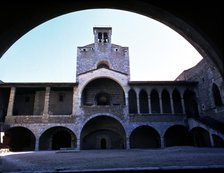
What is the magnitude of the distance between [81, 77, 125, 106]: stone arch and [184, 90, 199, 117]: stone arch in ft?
25.9

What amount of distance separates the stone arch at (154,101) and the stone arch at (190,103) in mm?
3455

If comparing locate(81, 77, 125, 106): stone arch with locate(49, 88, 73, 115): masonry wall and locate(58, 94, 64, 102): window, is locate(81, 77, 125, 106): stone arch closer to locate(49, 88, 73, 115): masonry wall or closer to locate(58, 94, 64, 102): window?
locate(49, 88, 73, 115): masonry wall

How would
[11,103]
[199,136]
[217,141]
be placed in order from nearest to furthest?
[217,141] < [11,103] < [199,136]

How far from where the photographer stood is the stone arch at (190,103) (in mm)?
21703

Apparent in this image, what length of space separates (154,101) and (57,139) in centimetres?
1268

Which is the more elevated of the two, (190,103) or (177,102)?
(177,102)

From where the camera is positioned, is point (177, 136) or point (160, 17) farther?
point (177, 136)

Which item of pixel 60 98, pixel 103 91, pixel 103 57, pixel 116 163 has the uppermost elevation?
pixel 103 57

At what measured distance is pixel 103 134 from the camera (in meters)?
21.5

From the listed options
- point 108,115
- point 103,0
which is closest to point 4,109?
point 108,115

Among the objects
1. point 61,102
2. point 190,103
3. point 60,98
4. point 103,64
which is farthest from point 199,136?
point 60,98

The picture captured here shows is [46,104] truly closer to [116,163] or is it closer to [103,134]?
[103,134]

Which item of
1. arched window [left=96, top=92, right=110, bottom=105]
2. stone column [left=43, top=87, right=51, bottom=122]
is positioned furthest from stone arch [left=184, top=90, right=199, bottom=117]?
stone column [left=43, top=87, right=51, bottom=122]

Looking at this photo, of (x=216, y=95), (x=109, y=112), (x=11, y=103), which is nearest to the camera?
(x=216, y=95)
